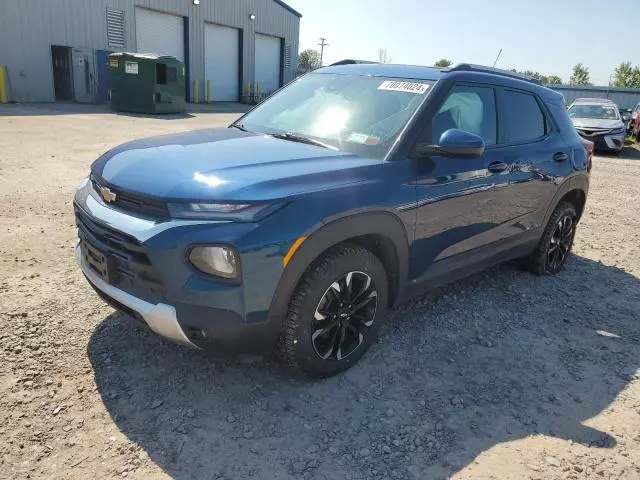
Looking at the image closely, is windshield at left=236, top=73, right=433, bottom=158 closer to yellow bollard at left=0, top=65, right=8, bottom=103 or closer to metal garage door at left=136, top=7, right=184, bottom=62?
yellow bollard at left=0, top=65, right=8, bottom=103

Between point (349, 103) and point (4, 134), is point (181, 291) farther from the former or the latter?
point (4, 134)

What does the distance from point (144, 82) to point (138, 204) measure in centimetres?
1722

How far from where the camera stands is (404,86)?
3.59 m

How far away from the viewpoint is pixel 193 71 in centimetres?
2558

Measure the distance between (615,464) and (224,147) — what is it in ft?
8.88

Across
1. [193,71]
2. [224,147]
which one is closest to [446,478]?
[224,147]

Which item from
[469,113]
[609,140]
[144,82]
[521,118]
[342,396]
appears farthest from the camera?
[144,82]

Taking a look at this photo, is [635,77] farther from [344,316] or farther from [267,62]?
[344,316]

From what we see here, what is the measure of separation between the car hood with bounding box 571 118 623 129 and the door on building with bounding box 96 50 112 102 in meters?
17.4

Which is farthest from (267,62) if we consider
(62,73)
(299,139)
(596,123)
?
(299,139)

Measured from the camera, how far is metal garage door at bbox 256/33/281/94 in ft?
98.0

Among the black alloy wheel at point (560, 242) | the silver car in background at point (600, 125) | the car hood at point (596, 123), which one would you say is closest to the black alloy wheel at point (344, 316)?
the black alloy wheel at point (560, 242)

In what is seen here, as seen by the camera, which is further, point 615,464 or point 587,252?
point 587,252

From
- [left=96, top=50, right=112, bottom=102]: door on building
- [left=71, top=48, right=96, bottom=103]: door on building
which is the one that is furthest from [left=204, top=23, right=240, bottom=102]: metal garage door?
[left=71, top=48, right=96, bottom=103]: door on building
